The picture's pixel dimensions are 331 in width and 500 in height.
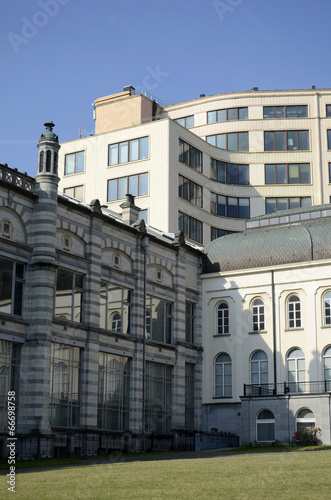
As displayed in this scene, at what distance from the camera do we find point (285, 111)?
82.1 m

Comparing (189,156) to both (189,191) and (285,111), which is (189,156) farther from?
(285,111)

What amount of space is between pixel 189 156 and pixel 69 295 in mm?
31594

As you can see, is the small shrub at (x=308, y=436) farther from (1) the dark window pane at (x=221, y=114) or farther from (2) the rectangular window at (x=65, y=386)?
(1) the dark window pane at (x=221, y=114)

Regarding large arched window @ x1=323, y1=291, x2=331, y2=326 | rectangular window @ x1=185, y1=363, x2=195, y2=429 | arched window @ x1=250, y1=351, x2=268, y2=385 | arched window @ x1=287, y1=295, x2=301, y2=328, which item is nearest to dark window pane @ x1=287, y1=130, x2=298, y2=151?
arched window @ x1=287, y1=295, x2=301, y2=328

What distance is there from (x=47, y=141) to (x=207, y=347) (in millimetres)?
21006

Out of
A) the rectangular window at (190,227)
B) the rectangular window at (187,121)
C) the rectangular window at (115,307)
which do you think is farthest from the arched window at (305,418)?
the rectangular window at (187,121)

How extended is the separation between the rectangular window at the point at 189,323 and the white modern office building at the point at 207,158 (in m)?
12.2

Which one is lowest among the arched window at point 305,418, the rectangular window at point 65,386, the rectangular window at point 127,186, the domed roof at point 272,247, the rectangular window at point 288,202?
the arched window at point 305,418

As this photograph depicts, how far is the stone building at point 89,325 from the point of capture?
1524 inches

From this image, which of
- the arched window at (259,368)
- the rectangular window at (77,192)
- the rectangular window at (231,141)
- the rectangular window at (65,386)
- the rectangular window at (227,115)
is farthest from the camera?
the rectangular window at (227,115)

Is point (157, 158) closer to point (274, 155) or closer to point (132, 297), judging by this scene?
point (274, 155)

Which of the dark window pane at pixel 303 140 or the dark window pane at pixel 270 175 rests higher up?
the dark window pane at pixel 303 140

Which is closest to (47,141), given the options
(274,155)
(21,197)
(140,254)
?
(21,197)

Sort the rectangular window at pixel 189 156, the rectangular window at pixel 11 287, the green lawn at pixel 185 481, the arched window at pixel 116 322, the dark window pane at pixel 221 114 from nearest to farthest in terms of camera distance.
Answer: the green lawn at pixel 185 481 < the rectangular window at pixel 11 287 < the arched window at pixel 116 322 < the rectangular window at pixel 189 156 < the dark window pane at pixel 221 114
